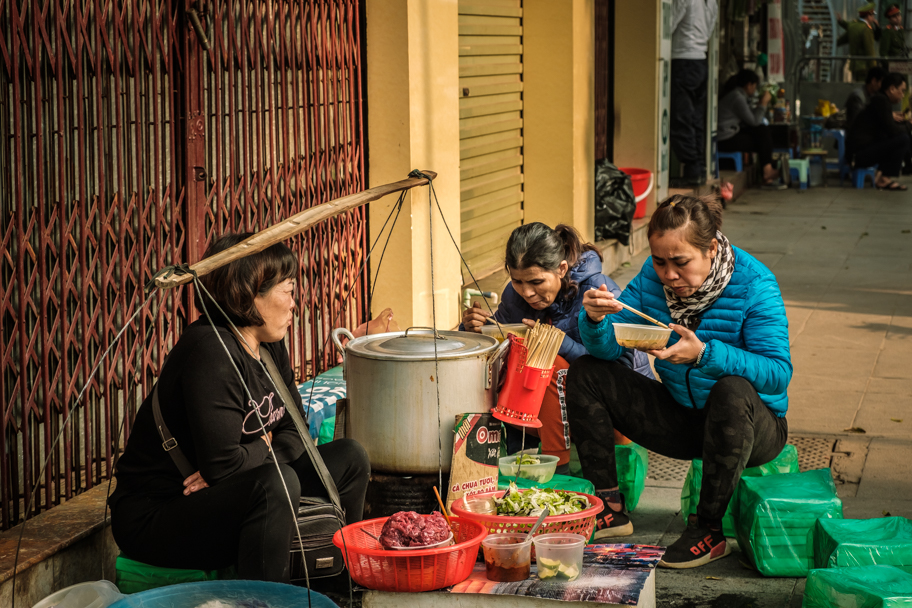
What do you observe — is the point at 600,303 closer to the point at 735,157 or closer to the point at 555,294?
the point at 555,294

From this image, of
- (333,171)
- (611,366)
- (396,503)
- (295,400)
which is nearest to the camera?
(295,400)

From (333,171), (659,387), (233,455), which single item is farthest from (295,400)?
(333,171)

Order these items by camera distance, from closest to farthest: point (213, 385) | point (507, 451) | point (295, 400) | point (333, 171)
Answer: point (213, 385) < point (295, 400) < point (507, 451) < point (333, 171)

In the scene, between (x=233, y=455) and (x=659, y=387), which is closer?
(x=233, y=455)

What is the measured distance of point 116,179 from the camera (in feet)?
12.1

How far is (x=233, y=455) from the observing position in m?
2.85

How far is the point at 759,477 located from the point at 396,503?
4.23ft

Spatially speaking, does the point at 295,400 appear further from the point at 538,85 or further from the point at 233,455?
the point at 538,85

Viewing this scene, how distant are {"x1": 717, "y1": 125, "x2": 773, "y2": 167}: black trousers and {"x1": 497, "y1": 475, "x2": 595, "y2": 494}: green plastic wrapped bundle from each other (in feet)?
36.1

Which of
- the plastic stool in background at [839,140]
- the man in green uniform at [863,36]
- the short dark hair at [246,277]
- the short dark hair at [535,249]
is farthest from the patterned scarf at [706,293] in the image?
the man in green uniform at [863,36]

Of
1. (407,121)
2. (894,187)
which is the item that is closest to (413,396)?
(407,121)

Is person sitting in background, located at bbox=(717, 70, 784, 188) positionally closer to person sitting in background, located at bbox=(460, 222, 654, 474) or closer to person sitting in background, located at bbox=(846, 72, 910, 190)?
person sitting in background, located at bbox=(846, 72, 910, 190)

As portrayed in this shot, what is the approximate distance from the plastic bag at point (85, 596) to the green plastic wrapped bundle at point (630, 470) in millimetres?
1934

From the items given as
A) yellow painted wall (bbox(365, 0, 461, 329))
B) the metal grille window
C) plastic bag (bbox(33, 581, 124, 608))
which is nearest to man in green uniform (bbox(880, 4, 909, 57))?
yellow painted wall (bbox(365, 0, 461, 329))
